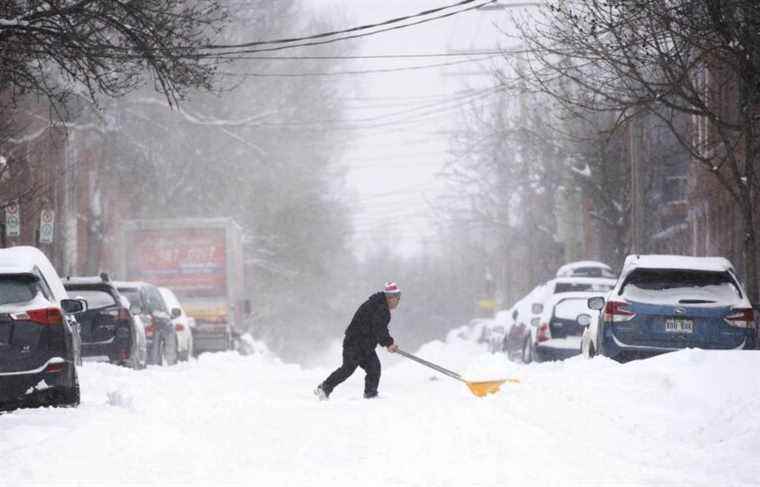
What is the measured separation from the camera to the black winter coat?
17281mm

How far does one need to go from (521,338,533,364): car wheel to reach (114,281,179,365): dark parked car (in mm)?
6919

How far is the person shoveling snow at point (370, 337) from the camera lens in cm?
1708

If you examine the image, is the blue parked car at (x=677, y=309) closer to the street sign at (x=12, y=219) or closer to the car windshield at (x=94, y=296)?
the car windshield at (x=94, y=296)

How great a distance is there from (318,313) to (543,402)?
60156 mm

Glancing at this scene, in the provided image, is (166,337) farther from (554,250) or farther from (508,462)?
(554,250)

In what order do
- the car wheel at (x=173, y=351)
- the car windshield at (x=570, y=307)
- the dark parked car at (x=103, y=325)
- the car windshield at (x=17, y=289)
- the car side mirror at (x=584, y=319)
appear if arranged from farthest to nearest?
the car wheel at (x=173, y=351), the car windshield at (x=570, y=307), the dark parked car at (x=103, y=325), the car side mirror at (x=584, y=319), the car windshield at (x=17, y=289)

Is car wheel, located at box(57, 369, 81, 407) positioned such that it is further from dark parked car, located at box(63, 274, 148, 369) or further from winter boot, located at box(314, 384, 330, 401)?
dark parked car, located at box(63, 274, 148, 369)

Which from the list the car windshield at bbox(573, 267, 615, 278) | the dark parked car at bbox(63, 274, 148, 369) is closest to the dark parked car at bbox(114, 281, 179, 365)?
the dark parked car at bbox(63, 274, 148, 369)

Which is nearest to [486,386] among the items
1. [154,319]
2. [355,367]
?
[355,367]

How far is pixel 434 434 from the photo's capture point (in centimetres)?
1154

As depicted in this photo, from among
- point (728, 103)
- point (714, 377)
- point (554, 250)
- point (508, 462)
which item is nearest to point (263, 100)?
point (554, 250)

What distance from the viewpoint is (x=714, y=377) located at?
43.8 feet

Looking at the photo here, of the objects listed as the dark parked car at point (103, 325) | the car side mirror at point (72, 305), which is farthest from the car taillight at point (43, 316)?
the dark parked car at point (103, 325)

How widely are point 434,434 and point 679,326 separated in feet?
21.9
